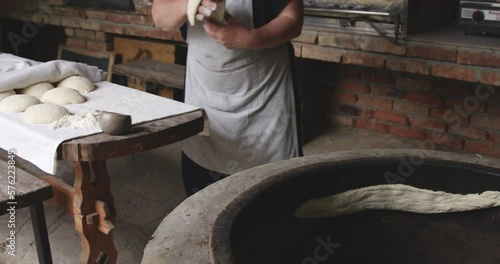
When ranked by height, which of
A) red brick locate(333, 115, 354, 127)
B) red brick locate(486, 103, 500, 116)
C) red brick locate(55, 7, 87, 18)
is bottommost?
red brick locate(333, 115, 354, 127)

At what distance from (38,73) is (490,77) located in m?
1.86

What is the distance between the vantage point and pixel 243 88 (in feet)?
6.42

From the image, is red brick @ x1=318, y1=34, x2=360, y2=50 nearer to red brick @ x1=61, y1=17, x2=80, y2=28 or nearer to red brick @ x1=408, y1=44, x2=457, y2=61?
red brick @ x1=408, y1=44, x2=457, y2=61

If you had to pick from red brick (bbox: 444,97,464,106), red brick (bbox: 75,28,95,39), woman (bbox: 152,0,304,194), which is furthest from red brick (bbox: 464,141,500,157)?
red brick (bbox: 75,28,95,39)

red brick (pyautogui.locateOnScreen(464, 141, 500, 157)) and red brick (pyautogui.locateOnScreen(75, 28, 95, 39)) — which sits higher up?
red brick (pyautogui.locateOnScreen(75, 28, 95, 39))

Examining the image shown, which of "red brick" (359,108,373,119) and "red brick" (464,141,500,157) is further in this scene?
"red brick" (359,108,373,119)

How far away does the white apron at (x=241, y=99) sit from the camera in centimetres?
192

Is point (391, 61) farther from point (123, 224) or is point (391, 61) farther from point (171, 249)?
point (171, 249)

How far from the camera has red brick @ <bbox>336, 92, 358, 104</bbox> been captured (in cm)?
351

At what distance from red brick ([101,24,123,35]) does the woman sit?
1.89 metres

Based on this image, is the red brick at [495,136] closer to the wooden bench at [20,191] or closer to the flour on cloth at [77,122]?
the flour on cloth at [77,122]

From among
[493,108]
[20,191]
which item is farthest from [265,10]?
[493,108]

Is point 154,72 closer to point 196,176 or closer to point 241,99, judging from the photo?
point 196,176

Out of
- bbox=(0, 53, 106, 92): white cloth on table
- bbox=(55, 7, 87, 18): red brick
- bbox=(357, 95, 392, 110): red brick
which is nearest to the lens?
bbox=(0, 53, 106, 92): white cloth on table
